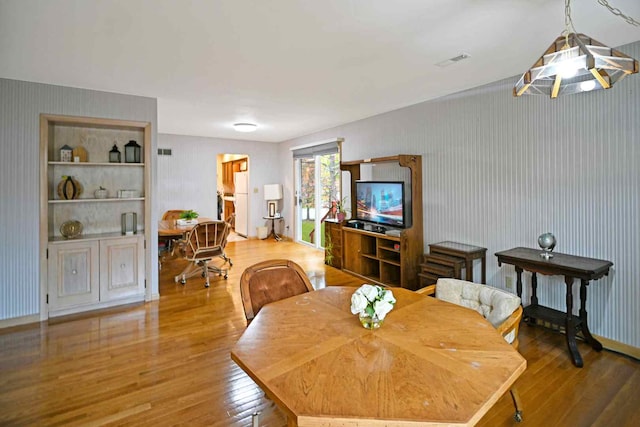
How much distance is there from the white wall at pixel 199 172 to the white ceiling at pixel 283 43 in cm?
344

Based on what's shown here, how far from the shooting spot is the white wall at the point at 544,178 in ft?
8.75

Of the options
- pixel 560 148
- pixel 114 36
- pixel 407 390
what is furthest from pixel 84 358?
pixel 560 148

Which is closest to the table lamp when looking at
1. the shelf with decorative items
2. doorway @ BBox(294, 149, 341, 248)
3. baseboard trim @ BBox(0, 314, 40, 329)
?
doorway @ BBox(294, 149, 341, 248)

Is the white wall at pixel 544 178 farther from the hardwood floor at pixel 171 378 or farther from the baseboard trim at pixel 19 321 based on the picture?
the baseboard trim at pixel 19 321

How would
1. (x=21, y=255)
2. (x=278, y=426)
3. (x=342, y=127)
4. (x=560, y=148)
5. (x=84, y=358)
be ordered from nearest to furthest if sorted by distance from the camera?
(x=278, y=426) < (x=84, y=358) < (x=560, y=148) < (x=21, y=255) < (x=342, y=127)

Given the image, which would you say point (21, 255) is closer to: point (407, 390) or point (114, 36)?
point (114, 36)

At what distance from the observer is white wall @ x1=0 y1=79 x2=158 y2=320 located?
129 inches

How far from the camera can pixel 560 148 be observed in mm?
3025

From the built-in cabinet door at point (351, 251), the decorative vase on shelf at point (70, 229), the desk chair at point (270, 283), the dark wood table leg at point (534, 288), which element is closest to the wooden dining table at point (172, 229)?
the decorative vase on shelf at point (70, 229)

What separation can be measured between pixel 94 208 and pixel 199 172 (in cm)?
358

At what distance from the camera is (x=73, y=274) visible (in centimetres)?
359

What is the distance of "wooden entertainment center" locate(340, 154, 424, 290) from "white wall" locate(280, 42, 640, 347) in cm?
17

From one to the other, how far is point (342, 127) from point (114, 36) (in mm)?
4018

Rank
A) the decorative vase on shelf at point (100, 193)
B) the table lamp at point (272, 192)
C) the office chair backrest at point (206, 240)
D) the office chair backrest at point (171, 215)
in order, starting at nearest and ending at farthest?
the decorative vase on shelf at point (100, 193) → the office chair backrest at point (206, 240) → the office chair backrest at point (171, 215) → the table lamp at point (272, 192)
